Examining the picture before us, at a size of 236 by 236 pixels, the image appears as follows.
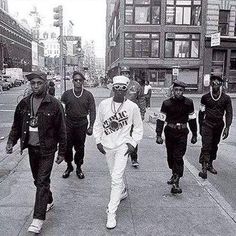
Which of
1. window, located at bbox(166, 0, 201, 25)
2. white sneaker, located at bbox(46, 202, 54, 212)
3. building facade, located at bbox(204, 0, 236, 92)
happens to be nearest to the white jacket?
white sneaker, located at bbox(46, 202, 54, 212)

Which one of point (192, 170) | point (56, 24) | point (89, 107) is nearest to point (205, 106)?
point (192, 170)

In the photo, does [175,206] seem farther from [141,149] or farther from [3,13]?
[3,13]

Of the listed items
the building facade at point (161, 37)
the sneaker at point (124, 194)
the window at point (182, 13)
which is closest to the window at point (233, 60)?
the building facade at point (161, 37)

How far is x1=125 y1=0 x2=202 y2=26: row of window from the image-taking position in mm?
38094

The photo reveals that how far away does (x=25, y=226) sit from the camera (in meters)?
4.35

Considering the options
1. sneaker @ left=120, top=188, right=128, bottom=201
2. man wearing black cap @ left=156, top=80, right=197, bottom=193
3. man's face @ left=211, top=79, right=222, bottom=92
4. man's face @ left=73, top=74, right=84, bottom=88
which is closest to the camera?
sneaker @ left=120, top=188, right=128, bottom=201

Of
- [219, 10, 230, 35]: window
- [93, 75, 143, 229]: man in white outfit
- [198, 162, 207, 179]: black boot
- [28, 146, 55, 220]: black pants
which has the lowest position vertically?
[198, 162, 207, 179]: black boot

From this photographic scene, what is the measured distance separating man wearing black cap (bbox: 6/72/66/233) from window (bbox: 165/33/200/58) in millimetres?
35576

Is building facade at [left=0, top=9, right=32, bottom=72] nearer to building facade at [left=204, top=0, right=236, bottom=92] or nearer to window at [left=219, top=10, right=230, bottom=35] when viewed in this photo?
building facade at [left=204, top=0, right=236, bottom=92]

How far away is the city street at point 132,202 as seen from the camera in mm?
4355

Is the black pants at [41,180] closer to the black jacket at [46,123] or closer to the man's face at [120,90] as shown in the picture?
the black jacket at [46,123]

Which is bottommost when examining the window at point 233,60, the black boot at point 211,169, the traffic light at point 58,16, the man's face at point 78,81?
the black boot at point 211,169

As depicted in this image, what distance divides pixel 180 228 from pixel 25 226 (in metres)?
1.96

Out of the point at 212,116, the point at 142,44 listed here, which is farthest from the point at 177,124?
the point at 142,44
